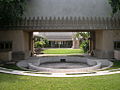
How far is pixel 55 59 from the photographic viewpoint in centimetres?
1769

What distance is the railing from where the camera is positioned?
17105 millimetres

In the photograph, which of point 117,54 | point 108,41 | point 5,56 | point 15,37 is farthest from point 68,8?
point 5,56

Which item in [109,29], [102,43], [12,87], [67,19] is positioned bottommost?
[12,87]

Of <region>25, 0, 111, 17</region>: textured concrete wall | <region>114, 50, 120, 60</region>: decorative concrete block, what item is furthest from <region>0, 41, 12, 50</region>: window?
<region>114, 50, 120, 60</region>: decorative concrete block

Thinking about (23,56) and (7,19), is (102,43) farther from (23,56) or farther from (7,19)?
(7,19)

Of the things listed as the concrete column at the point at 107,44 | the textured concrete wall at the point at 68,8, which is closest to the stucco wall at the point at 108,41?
the concrete column at the point at 107,44

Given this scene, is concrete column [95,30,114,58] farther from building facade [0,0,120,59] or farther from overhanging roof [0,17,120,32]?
overhanging roof [0,17,120,32]

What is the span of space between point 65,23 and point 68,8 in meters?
1.72

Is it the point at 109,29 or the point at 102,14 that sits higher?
the point at 102,14

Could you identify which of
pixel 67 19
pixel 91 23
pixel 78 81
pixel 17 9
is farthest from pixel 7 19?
pixel 78 81

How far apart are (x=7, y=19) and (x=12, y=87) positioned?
33.6 feet

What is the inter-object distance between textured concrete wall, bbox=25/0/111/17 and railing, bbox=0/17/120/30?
0.59 meters

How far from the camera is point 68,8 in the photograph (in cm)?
1780

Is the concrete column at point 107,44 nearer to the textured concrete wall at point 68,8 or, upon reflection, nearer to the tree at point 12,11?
the textured concrete wall at point 68,8
